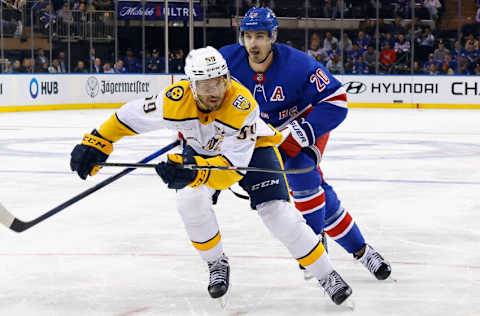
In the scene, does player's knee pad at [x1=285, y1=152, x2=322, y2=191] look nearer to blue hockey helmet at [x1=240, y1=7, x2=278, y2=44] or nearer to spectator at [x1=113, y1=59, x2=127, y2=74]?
blue hockey helmet at [x1=240, y1=7, x2=278, y2=44]

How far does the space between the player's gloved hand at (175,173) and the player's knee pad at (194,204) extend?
0.83 feet

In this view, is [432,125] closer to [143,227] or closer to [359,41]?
[359,41]

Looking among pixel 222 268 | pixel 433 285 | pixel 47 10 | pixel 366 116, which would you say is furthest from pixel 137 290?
pixel 47 10

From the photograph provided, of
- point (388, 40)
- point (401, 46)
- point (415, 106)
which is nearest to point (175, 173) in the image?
point (415, 106)

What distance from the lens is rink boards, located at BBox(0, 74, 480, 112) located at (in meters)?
17.8

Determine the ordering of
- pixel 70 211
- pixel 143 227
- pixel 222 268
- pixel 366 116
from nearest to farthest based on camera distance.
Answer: pixel 222 268, pixel 143 227, pixel 70 211, pixel 366 116

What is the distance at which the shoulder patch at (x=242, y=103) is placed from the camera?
3.05m

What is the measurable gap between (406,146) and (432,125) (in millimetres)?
3666

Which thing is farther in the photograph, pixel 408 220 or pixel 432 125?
pixel 432 125

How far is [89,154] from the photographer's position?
3174mm

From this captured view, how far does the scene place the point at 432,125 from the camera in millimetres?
13555

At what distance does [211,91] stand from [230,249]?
1521 millimetres

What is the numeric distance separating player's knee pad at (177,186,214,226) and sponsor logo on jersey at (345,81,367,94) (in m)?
16.2

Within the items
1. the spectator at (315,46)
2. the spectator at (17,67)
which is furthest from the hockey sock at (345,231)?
the spectator at (315,46)
